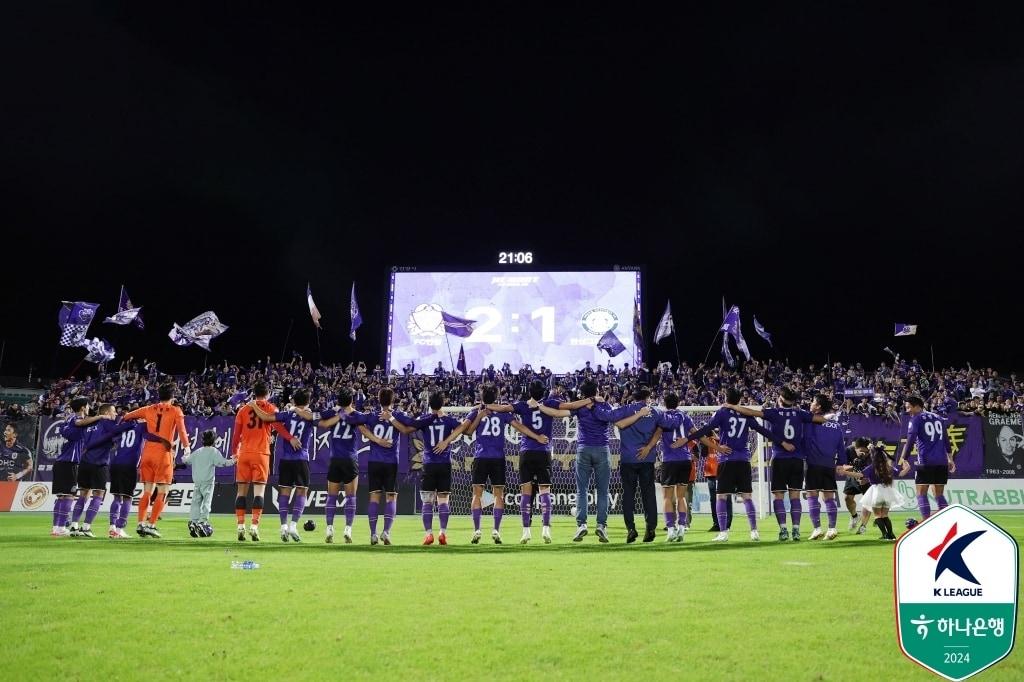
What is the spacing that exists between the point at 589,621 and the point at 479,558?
4704mm

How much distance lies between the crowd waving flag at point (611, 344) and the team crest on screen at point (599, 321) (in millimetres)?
526

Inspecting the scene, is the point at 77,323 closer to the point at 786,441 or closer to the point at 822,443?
the point at 786,441

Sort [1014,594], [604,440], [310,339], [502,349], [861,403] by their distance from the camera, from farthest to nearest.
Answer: [310,339], [502,349], [861,403], [604,440], [1014,594]

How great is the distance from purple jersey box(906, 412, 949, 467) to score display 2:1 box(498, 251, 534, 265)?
26995mm

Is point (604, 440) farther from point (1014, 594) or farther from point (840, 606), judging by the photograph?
point (1014, 594)

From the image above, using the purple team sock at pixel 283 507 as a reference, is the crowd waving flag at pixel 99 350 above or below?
above

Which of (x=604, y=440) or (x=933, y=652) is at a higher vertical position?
(x=604, y=440)

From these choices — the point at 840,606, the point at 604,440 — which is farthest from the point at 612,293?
the point at 840,606

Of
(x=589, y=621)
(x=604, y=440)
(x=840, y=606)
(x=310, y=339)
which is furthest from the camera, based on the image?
(x=310, y=339)

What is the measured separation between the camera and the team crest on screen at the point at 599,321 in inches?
1495

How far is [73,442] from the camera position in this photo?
15148mm

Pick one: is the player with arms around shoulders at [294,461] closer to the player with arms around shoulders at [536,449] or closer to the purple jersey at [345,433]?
the purple jersey at [345,433]

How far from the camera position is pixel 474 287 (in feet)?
129

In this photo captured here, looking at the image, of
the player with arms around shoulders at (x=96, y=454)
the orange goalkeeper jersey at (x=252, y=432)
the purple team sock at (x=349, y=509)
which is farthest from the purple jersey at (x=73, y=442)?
the purple team sock at (x=349, y=509)
